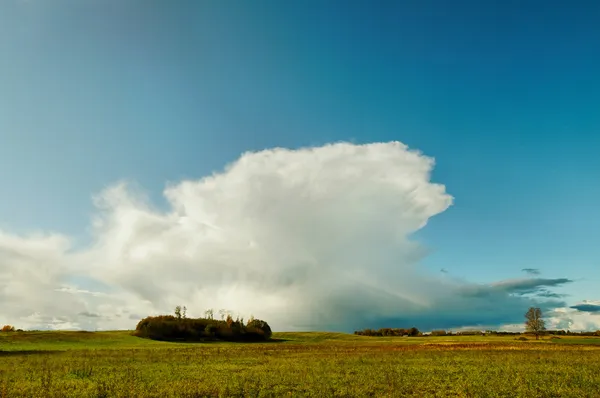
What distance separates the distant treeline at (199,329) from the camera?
13125cm

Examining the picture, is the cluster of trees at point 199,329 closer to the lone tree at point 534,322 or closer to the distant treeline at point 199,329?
the distant treeline at point 199,329

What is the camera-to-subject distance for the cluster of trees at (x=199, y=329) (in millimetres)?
131375

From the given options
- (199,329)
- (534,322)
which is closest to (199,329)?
(199,329)

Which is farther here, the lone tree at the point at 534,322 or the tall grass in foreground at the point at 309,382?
the lone tree at the point at 534,322

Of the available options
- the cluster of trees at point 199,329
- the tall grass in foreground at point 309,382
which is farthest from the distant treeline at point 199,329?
the tall grass in foreground at point 309,382

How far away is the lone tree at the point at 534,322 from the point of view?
155500 mm

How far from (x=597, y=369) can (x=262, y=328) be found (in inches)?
4882

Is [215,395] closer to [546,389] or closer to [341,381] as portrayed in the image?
[341,381]

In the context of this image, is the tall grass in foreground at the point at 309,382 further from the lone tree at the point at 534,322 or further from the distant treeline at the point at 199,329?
the lone tree at the point at 534,322

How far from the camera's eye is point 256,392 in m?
26.2

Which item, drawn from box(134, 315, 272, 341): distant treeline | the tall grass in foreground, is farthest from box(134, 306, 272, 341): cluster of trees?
the tall grass in foreground

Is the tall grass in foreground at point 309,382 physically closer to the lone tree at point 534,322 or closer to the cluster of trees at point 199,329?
the cluster of trees at point 199,329

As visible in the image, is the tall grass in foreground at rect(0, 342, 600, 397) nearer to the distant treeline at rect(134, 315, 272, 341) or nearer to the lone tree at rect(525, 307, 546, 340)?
the distant treeline at rect(134, 315, 272, 341)

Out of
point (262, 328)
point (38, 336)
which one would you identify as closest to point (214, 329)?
point (262, 328)
